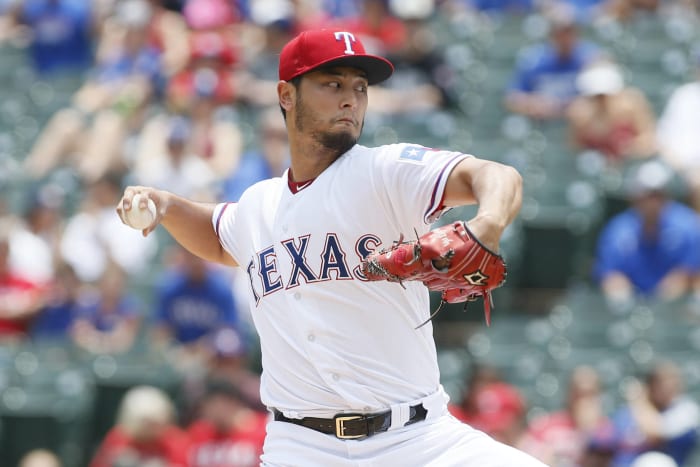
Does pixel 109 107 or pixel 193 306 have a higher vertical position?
pixel 109 107

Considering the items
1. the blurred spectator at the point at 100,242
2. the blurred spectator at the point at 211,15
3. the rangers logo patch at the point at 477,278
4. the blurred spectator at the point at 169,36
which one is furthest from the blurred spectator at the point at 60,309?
the rangers logo patch at the point at 477,278

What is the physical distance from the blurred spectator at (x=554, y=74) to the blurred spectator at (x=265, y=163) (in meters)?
2.03

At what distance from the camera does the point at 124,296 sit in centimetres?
843

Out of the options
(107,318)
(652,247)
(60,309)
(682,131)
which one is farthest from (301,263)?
(682,131)

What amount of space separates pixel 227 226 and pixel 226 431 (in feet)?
10.4

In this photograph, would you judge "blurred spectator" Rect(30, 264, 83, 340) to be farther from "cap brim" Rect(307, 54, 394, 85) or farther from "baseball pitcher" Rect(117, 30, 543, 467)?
"cap brim" Rect(307, 54, 394, 85)

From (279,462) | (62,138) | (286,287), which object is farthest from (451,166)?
(62,138)

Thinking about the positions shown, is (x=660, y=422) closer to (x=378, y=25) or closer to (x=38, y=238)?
(x=378, y=25)

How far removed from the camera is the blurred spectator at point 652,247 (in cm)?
774

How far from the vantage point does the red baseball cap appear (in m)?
3.61

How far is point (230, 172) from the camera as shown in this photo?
29.9ft

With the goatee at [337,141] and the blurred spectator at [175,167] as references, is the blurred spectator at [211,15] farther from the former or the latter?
the goatee at [337,141]

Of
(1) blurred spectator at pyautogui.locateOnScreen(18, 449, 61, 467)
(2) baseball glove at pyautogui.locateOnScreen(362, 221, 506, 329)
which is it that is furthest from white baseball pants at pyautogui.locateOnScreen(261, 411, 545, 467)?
(1) blurred spectator at pyautogui.locateOnScreen(18, 449, 61, 467)

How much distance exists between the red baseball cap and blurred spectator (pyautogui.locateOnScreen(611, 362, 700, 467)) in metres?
3.53
